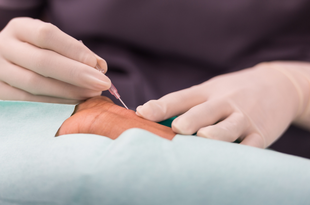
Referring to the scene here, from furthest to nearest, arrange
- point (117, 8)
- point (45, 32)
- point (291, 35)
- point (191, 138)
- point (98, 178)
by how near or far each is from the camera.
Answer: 1. point (291, 35)
2. point (117, 8)
3. point (45, 32)
4. point (191, 138)
5. point (98, 178)

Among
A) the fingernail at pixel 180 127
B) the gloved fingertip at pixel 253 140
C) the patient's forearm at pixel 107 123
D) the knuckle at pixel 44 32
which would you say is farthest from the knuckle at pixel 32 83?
the gloved fingertip at pixel 253 140

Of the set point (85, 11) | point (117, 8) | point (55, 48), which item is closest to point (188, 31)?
point (117, 8)

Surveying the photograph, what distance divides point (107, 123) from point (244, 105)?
1.99 feet

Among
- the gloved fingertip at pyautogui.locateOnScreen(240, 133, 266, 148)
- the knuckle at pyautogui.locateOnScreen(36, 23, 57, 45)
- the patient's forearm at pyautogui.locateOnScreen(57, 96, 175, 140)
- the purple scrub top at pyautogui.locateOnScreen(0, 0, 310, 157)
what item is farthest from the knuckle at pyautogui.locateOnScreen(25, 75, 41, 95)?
the gloved fingertip at pyautogui.locateOnScreen(240, 133, 266, 148)

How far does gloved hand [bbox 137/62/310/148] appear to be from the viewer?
2.60ft

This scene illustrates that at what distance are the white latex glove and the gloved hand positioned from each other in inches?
9.9

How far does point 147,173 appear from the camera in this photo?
0.50 metres

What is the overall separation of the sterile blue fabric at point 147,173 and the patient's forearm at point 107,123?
0.24 ft

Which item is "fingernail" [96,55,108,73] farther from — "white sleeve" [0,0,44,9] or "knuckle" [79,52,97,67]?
"white sleeve" [0,0,44,9]

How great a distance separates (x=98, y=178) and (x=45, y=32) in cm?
57

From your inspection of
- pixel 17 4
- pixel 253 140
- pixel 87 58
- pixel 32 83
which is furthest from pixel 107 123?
pixel 17 4

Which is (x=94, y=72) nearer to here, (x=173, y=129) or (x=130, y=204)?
(x=173, y=129)

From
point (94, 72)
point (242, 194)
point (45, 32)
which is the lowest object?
point (242, 194)

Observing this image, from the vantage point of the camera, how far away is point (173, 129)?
0.72 metres
